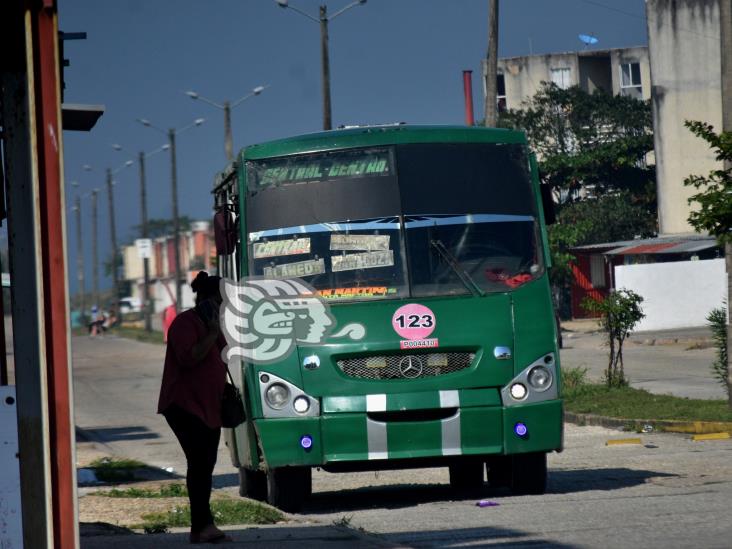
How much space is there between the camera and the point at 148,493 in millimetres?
12766

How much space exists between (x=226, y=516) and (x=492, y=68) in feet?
62.7

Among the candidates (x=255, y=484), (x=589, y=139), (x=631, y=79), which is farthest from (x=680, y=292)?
(x=255, y=484)

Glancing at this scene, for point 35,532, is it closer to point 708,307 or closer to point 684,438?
point 684,438

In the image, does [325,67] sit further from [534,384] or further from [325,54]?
[534,384]

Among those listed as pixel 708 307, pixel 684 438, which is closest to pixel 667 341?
pixel 708 307

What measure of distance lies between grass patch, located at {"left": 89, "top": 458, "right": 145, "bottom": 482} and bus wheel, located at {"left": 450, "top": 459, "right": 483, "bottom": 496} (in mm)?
3766

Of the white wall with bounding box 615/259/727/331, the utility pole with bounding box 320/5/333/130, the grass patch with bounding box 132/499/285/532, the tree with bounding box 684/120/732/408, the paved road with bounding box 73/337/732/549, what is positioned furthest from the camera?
the white wall with bounding box 615/259/727/331

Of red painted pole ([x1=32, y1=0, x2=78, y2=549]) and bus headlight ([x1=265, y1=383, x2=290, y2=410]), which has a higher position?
red painted pole ([x1=32, y1=0, x2=78, y2=549])

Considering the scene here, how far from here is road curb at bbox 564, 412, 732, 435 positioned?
17359mm

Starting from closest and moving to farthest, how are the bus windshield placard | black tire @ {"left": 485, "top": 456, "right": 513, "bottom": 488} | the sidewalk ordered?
the sidewalk, the bus windshield placard, black tire @ {"left": 485, "top": 456, "right": 513, "bottom": 488}

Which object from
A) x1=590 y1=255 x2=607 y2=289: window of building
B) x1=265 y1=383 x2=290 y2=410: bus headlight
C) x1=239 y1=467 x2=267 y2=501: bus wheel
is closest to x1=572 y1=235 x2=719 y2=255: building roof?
x1=590 y1=255 x2=607 y2=289: window of building

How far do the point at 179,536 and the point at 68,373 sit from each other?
13.5ft

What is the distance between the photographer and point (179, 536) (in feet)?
30.9

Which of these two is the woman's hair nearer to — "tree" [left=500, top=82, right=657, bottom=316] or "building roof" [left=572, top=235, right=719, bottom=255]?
"building roof" [left=572, top=235, right=719, bottom=255]
